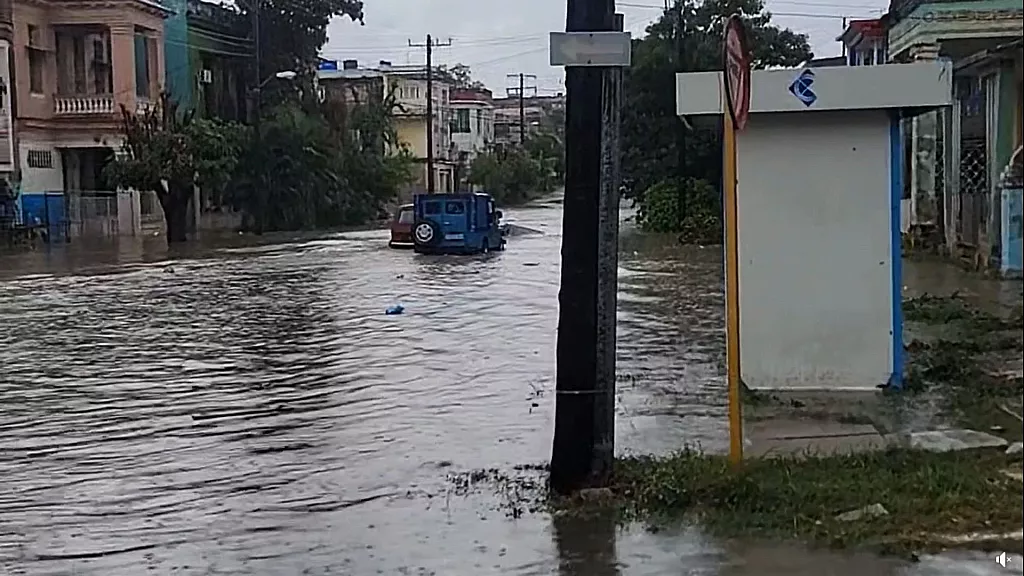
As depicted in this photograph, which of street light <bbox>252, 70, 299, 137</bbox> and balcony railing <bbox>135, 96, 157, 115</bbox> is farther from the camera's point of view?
street light <bbox>252, 70, 299, 137</bbox>

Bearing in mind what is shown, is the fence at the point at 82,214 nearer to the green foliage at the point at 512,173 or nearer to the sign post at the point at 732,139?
the green foliage at the point at 512,173

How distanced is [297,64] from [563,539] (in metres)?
62.8

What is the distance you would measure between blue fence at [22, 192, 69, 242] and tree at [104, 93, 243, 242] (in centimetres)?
208

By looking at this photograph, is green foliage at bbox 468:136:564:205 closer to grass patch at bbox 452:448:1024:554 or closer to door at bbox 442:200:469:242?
door at bbox 442:200:469:242

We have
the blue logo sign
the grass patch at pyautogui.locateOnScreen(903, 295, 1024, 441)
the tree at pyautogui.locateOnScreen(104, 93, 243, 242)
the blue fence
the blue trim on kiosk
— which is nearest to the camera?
the grass patch at pyautogui.locateOnScreen(903, 295, 1024, 441)

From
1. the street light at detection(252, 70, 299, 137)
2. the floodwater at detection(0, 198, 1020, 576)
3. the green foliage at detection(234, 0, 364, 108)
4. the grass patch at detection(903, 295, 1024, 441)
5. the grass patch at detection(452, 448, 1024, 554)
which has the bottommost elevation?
the floodwater at detection(0, 198, 1020, 576)

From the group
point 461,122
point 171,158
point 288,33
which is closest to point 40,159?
point 171,158

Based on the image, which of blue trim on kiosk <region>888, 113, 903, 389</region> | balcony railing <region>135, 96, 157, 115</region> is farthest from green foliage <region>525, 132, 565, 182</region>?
blue trim on kiosk <region>888, 113, 903, 389</region>

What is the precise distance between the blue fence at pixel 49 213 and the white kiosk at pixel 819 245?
40972 millimetres

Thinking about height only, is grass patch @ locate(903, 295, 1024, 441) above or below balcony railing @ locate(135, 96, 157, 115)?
below

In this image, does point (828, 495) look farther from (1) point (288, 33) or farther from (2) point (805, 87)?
(1) point (288, 33)

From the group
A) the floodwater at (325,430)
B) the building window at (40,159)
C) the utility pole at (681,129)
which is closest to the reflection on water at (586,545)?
the floodwater at (325,430)

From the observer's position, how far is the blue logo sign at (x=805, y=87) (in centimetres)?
1038

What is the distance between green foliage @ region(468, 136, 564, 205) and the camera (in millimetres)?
94062
